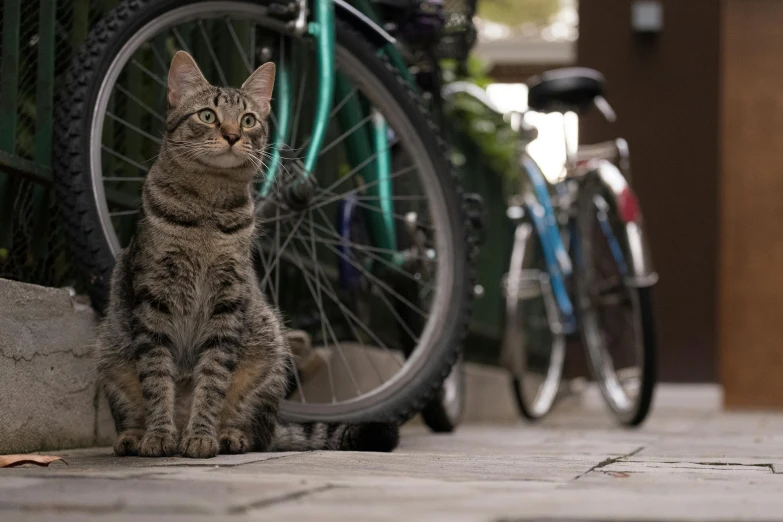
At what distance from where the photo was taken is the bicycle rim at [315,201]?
10.5 feet

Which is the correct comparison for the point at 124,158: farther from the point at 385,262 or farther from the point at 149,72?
the point at 385,262

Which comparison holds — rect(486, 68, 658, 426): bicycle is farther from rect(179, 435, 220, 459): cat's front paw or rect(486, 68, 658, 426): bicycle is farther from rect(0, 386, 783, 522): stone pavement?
rect(179, 435, 220, 459): cat's front paw

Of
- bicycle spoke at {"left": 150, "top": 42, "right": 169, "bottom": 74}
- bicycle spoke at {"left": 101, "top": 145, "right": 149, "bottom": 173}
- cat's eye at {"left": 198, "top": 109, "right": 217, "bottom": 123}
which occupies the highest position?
bicycle spoke at {"left": 150, "top": 42, "right": 169, "bottom": 74}

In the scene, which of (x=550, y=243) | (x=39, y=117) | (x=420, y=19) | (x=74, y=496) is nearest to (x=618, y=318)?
(x=550, y=243)

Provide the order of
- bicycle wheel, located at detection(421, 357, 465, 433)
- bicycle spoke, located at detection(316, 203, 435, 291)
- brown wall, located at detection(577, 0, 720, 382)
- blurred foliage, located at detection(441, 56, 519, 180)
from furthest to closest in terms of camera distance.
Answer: brown wall, located at detection(577, 0, 720, 382) < blurred foliage, located at detection(441, 56, 519, 180) < bicycle wheel, located at detection(421, 357, 465, 433) < bicycle spoke, located at detection(316, 203, 435, 291)

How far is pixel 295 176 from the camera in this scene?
3162 millimetres

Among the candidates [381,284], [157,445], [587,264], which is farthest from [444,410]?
[157,445]

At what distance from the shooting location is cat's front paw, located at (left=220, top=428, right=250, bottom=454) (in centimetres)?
272

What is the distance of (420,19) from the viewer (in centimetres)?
415

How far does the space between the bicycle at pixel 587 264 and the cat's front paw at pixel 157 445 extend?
2.52m

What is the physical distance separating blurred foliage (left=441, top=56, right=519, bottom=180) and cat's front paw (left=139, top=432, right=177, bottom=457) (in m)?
3.91

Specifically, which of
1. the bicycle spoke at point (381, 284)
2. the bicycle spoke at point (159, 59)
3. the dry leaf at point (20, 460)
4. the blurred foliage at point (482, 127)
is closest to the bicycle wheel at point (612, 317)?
the blurred foliage at point (482, 127)

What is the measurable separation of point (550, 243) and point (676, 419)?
1.16 metres

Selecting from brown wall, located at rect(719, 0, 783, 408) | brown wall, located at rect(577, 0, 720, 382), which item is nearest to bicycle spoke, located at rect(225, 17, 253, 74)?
brown wall, located at rect(719, 0, 783, 408)
